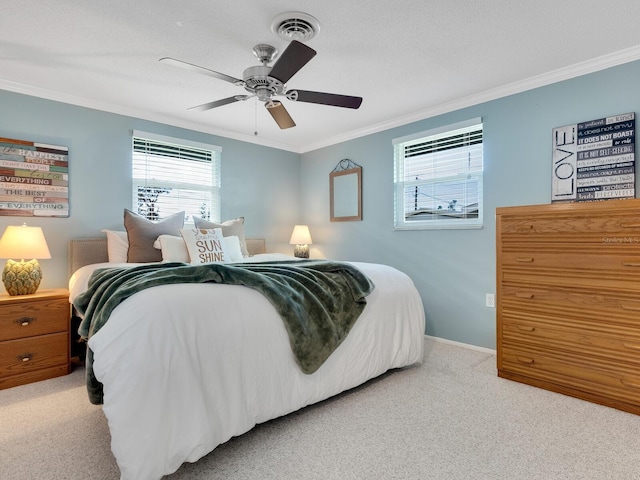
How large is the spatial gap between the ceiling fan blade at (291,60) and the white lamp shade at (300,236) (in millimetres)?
2521

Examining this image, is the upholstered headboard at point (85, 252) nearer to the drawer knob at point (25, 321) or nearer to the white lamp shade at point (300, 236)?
the drawer knob at point (25, 321)

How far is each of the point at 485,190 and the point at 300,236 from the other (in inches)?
88.0

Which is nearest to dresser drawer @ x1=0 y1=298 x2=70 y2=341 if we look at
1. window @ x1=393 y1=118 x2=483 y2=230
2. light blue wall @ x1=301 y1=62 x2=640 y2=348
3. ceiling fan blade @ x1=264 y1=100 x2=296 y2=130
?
ceiling fan blade @ x1=264 y1=100 x2=296 y2=130

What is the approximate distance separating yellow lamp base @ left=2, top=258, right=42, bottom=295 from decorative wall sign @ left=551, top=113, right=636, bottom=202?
3.99 metres

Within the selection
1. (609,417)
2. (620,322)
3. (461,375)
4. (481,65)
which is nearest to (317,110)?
(481,65)

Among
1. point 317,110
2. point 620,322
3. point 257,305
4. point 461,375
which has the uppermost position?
point 317,110

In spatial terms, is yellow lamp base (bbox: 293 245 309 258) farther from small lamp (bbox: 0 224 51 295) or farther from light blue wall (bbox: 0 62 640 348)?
small lamp (bbox: 0 224 51 295)

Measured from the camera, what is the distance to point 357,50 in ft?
8.00

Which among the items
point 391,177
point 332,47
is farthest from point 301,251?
point 332,47

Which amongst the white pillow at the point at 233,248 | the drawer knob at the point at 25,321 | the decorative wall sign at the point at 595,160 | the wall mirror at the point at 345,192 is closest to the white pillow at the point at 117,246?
the drawer knob at the point at 25,321

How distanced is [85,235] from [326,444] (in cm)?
284

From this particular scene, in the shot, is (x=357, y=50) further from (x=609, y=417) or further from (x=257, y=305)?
(x=609, y=417)

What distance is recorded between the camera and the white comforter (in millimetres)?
1313

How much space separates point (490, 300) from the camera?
312 cm
